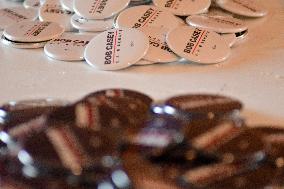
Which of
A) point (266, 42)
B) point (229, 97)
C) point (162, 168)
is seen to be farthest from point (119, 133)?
point (266, 42)

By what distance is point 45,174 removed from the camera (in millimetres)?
535

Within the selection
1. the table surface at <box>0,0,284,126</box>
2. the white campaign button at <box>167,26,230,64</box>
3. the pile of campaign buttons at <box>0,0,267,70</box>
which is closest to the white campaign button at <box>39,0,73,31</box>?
the pile of campaign buttons at <box>0,0,267,70</box>

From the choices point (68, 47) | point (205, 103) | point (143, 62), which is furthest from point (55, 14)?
point (205, 103)

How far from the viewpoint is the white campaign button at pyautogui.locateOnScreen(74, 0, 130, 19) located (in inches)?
35.2

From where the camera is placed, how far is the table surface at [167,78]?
698 millimetres

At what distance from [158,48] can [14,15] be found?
1.01 ft

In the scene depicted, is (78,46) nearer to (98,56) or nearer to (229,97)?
(98,56)

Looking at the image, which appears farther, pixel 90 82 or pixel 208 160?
pixel 90 82

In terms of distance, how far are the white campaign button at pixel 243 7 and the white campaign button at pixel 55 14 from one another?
28cm

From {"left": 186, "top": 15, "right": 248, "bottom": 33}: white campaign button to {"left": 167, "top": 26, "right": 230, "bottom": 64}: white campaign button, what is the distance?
26 millimetres

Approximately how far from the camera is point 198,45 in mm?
798

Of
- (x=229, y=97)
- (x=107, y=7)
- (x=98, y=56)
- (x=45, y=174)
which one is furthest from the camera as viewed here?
(x=107, y=7)

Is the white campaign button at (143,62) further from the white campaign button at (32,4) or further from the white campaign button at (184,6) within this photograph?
the white campaign button at (32,4)

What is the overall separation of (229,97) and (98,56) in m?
0.22
